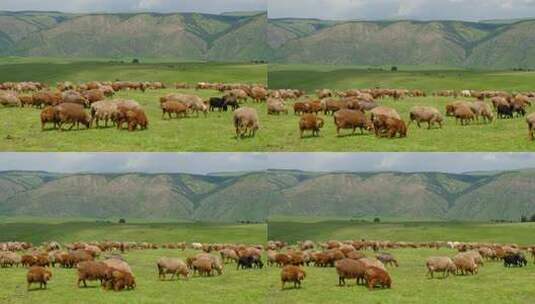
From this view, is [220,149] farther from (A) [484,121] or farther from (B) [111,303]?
(A) [484,121]

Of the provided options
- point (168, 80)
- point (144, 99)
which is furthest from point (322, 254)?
point (168, 80)

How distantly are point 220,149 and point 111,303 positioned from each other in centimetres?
813

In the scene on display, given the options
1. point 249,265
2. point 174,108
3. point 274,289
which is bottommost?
point 249,265

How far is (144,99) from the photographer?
49438 mm

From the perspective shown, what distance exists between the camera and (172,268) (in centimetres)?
3919

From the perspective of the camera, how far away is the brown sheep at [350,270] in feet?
114

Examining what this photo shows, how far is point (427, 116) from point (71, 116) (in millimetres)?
18950

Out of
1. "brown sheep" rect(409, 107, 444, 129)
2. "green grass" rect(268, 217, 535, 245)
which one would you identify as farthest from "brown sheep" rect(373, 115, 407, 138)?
"green grass" rect(268, 217, 535, 245)

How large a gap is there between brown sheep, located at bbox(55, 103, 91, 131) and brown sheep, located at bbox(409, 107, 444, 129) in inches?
690

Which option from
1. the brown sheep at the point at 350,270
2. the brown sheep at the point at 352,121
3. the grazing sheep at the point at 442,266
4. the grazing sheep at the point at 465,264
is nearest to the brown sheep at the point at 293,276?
the brown sheep at the point at 350,270

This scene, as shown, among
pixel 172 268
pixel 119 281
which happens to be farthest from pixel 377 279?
pixel 119 281

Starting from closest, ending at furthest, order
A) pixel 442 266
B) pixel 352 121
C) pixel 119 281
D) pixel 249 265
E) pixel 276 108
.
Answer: pixel 119 281 < pixel 352 121 < pixel 442 266 < pixel 276 108 < pixel 249 265

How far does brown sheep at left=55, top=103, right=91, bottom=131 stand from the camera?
119 ft

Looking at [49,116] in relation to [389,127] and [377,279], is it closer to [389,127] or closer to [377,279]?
[389,127]
